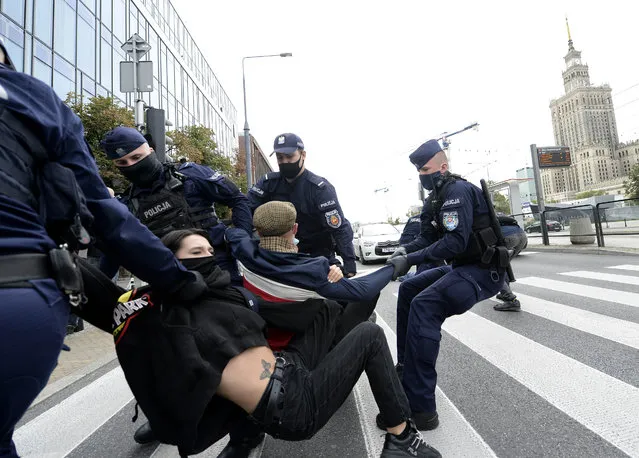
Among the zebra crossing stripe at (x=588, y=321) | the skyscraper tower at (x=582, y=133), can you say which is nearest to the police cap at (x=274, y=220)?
the zebra crossing stripe at (x=588, y=321)

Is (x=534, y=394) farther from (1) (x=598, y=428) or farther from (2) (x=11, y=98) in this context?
(2) (x=11, y=98)

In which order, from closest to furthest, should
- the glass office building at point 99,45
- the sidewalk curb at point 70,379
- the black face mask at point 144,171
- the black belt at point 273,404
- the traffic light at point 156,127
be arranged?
1. the black belt at point 273,404
2. the black face mask at point 144,171
3. the sidewalk curb at point 70,379
4. the traffic light at point 156,127
5. the glass office building at point 99,45

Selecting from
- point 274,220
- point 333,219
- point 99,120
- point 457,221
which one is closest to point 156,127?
point 333,219

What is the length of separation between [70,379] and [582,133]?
97536 millimetres

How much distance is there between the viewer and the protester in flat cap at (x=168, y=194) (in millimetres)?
2629

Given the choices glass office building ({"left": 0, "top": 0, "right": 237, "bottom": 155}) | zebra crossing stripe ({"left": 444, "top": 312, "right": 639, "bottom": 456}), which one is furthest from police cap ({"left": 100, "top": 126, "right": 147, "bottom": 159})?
glass office building ({"left": 0, "top": 0, "right": 237, "bottom": 155})

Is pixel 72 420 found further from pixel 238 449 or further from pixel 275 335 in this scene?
pixel 275 335

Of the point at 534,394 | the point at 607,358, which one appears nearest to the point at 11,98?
the point at 534,394

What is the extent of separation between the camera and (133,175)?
2.70 metres

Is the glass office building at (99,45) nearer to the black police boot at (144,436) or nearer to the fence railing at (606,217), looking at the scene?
the black police boot at (144,436)

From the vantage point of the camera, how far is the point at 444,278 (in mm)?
2891

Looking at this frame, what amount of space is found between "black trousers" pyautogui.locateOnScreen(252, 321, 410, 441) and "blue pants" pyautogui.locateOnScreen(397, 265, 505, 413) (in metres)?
0.56

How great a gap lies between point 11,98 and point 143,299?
Result: 2.62ft

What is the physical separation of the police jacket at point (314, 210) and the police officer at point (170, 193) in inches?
20.7
